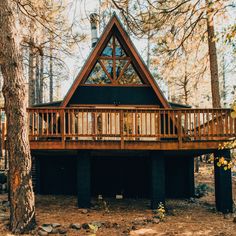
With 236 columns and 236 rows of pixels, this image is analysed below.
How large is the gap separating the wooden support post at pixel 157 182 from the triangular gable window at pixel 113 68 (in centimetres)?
388

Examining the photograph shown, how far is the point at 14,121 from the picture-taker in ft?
26.8

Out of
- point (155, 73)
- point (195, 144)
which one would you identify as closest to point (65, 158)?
point (195, 144)

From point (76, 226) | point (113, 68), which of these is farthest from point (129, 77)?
point (76, 226)

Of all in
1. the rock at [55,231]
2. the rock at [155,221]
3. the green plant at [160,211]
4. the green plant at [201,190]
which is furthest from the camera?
the green plant at [201,190]

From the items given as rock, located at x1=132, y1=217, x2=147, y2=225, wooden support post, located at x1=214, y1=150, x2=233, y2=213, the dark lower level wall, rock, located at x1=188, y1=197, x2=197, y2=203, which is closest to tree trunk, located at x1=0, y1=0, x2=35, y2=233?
rock, located at x1=132, y1=217, x2=147, y2=225

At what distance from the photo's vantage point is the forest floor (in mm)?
8547

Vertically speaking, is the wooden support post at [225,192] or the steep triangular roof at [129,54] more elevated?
the steep triangular roof at [129,54]

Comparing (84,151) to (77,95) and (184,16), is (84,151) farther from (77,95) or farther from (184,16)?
(184,16)

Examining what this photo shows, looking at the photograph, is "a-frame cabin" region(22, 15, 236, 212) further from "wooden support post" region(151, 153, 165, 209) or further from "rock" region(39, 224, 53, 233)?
"rock" region(39, 224, 53, 233)

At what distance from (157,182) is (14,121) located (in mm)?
5055

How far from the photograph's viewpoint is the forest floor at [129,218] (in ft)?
28.0

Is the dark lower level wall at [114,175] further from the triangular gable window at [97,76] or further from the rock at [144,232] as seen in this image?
the rock at [144,232]

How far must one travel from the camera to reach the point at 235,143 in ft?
14.4

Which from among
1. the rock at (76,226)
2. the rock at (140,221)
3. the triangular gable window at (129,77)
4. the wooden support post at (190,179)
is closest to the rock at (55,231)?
the rock at (76,226)
